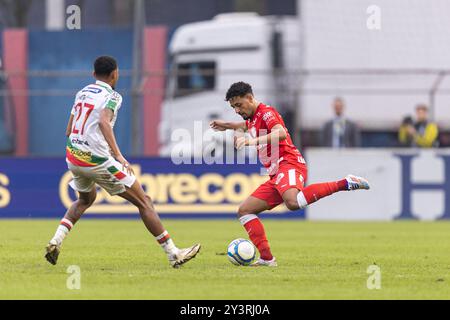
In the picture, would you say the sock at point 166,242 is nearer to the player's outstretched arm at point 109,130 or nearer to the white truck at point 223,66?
the player's outstretched arm at point 109,130

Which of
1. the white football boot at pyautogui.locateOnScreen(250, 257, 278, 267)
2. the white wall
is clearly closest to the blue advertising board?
the white wall

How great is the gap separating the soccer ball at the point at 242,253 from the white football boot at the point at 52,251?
1938mm

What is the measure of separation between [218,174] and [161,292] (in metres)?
13.2

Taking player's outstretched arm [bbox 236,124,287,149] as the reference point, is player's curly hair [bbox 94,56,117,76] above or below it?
above

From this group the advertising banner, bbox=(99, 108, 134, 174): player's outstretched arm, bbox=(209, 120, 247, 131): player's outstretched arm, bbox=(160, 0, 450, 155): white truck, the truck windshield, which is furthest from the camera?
the truck windshield

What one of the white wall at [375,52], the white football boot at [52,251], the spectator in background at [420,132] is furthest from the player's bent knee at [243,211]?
the white wall at [375,52]

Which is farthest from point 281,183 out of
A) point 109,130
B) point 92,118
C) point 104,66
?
point 104,66

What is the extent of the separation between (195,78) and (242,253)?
1633 cm

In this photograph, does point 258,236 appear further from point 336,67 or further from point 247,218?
point 336,67

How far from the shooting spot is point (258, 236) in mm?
12406

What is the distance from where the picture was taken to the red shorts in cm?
1254

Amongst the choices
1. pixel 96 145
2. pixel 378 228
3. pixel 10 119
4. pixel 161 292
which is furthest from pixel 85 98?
pixel 10 119

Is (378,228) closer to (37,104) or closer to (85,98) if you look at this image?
(85,98)

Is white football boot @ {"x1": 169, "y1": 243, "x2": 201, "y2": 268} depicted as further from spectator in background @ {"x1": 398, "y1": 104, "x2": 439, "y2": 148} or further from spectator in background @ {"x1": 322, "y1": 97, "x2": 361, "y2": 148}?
spectator in background @ {"x1": 398, "y1": 104, "x2": 439, "y2": 148}
